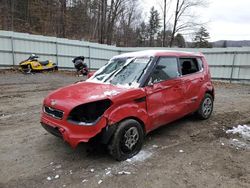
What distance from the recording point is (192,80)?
16.8ft

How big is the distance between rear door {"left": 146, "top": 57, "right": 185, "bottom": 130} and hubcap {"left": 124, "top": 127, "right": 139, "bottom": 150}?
1.52ft

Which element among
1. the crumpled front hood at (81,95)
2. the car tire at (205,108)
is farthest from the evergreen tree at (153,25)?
the crumpled front hood at (81,95)

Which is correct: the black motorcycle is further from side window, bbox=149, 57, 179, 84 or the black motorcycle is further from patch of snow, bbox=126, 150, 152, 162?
patch of snow, bbox=126, 150, 152, 162

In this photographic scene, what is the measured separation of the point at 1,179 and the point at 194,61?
4612 mm

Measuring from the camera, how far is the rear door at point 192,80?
4.95 m

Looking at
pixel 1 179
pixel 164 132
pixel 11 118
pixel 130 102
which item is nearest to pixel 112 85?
pixel 130 102

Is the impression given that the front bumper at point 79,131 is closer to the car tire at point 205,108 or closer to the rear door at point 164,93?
the rear door at point 164,93

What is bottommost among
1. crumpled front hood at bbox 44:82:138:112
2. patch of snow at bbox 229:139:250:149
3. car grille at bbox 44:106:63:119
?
patch of snow at bbox 229:139:250:149

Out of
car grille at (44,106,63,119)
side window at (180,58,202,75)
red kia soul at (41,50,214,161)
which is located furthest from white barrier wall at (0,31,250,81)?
car grille at (44,106,63,119)

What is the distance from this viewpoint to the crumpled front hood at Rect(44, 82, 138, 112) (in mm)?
3410

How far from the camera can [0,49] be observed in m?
13.4

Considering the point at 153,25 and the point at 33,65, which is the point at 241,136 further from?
the point at 153,25

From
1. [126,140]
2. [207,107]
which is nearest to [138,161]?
[126,140]

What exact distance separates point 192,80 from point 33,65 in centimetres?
1156
